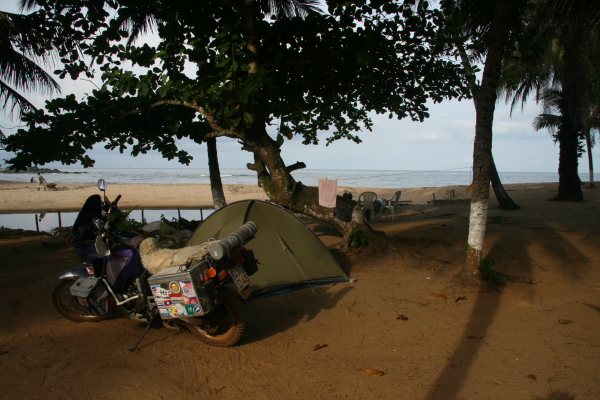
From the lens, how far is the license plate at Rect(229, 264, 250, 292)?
3.50m

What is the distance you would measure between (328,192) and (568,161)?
1204cm

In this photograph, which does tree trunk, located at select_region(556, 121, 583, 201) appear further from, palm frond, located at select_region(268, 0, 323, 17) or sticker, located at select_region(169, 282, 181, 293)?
sticker, located at select_region(169, 282, 181, 293)

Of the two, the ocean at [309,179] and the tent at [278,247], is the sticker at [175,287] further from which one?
the ocean at [309,179]

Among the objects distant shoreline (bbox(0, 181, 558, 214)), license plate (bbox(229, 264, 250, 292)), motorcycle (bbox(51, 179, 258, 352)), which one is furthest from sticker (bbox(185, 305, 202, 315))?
distant shoreline (bbox(0, 181, 558, 214))

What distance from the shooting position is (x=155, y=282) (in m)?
3.59

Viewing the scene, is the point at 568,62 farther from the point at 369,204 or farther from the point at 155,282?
the point at 155,282

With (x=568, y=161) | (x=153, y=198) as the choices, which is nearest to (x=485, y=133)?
(x=568, y=161)

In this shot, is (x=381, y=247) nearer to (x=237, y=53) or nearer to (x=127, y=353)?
(x=237, y=53)

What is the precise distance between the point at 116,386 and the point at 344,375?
1.80 metres

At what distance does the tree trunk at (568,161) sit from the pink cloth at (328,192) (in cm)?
1173

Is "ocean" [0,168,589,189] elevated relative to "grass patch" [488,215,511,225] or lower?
elevated

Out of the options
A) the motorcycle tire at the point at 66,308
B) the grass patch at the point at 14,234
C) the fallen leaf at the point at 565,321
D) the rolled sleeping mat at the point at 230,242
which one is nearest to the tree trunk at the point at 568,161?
the fallen leaf at the point at 565,321

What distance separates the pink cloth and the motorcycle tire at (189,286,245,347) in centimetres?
377

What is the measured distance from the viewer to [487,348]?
12.0 feet
